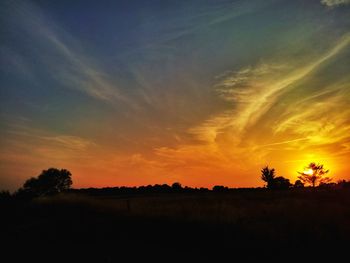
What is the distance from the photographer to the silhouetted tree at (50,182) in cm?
7550

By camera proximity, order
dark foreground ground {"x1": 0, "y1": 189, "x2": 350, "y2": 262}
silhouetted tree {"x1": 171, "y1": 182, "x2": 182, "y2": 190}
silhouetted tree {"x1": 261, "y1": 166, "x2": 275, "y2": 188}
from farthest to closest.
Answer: silhouetted tree {"x1": 171, "y1": 182, "x2": 182, "y2": 190} < silhouetted tree {"x1": 261, "y1": 166, "x2": 275, "y2": 188} < dark foreground ground {"x1": 0, "y1": 189, "x2": 350, "y2": 262}

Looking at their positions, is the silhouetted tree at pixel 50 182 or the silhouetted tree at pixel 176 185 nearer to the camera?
the silhouetted tree at pixel 50 182

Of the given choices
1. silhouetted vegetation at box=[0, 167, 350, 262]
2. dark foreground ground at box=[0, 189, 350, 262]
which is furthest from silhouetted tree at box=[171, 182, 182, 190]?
dark foreground ground at box=[0, 189, 350, 262]

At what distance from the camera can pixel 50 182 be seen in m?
76.8

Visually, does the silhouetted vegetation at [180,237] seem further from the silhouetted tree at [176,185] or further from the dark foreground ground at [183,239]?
the silhouetted tree at [176,185]

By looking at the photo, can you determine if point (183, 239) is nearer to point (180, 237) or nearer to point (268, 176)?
point (180, 237)

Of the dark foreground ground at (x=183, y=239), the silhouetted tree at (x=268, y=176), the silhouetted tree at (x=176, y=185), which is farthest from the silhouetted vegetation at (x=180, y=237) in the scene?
the silhouetted tree at (x=176, y=185)

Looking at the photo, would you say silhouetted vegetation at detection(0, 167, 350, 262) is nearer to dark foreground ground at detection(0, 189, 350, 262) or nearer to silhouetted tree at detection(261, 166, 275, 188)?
dark foreground ground at detection(0, 189, 350, 262)

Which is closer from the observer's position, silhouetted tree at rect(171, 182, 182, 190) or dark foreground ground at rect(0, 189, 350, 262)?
dark foreground ground at rect(0, 189, 350, 262)

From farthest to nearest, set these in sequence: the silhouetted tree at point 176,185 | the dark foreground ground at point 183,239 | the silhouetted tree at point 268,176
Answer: the silhouetted tree at point 176,185
the silhouetted tree at point 268,176
the dark foreground ground at point 183,239

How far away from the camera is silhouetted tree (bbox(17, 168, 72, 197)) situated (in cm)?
7550

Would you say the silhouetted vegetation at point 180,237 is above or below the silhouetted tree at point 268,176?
below

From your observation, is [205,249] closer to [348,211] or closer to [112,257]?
[112,257]

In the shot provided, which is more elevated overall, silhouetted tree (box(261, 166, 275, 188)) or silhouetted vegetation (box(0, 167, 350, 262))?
silhouetted tree (box(261, 166, 275, 188))
